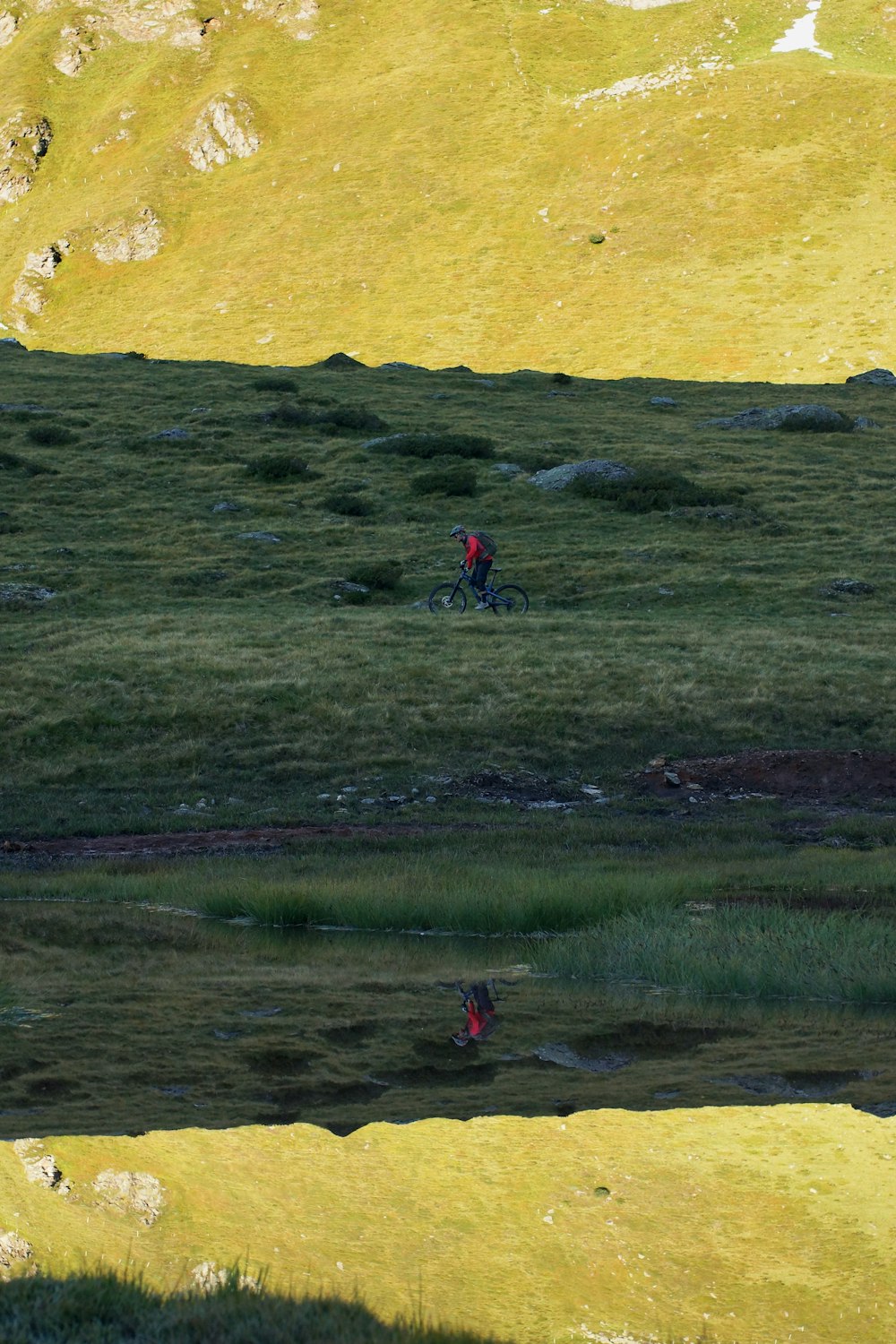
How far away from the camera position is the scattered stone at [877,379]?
7294 centimetres

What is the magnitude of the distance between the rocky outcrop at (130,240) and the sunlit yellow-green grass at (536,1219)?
143334 millimetres

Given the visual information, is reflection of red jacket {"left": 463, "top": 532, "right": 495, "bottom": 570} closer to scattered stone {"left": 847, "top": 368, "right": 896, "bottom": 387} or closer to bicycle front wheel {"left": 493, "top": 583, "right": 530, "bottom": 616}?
bicycle front wheel {"left": 493, "top": 583, "right": 530, "bottom": 616}

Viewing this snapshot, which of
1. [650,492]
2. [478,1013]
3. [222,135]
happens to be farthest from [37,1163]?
[222,135]

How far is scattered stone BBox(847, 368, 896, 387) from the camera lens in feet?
239

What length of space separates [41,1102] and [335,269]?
12167 centimetres

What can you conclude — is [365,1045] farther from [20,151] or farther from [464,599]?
[20,151]

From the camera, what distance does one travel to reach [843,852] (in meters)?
18.2

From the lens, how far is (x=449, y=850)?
18.6 meters

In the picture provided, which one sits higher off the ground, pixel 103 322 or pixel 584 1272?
pixel 103 322

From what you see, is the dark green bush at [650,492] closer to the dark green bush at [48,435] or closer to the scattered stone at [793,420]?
the scattered stone at [793,420]

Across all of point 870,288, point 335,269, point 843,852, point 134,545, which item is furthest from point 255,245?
point 843,852

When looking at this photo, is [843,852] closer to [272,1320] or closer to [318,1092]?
[318,1092]

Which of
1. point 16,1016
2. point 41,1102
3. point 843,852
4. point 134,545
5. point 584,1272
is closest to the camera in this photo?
point 584,1272

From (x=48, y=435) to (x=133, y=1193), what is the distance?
166 feet
